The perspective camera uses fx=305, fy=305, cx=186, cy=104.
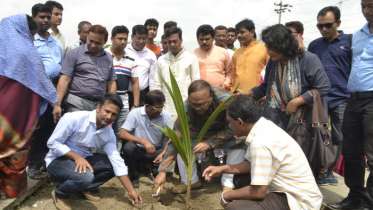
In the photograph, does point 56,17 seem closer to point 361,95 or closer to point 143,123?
point 143,123

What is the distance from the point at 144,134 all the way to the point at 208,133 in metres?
0.85

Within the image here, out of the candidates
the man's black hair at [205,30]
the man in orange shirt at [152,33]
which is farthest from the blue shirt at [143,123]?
the man in orange shirt at [152,33]

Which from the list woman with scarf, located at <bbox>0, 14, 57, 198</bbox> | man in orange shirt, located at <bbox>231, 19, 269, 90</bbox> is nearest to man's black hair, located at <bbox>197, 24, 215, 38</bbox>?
man in orange shirt, located at <bbox>231, 19, 269, 90</bbox>

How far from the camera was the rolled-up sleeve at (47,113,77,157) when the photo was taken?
2.80 metres

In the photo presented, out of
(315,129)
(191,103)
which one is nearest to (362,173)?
(315,129)

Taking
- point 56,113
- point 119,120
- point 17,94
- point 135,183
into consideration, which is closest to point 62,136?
point 17,94

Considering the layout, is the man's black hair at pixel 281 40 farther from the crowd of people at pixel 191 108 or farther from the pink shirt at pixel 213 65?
the pink shirt at pixel 213 65

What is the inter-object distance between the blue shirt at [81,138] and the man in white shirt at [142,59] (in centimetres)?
127

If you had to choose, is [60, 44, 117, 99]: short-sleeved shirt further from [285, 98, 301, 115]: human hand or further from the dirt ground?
[285, 98, 301, 115]: human hand

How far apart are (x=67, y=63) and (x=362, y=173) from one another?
3211 millimetres

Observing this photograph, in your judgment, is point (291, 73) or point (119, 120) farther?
point (119, 120)

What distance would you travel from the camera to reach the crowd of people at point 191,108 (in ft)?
7.00

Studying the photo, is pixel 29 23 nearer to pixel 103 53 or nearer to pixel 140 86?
pixel 103 53

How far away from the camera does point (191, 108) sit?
3.19 meters
